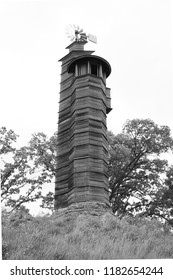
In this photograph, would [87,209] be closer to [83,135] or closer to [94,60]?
[83,135]

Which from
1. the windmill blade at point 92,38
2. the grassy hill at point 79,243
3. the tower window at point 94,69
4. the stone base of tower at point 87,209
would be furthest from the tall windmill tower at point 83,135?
the grassy hill at point 79,243

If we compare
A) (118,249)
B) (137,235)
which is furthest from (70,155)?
(118,249)

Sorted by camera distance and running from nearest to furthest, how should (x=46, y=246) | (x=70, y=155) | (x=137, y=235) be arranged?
(x=46, y=246)
(x=137, y=235)
(x=70, y=155)

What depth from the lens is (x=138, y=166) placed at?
28.5m

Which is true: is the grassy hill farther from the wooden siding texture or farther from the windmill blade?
the windmill blade

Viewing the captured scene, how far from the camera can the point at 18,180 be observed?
84.0 ft

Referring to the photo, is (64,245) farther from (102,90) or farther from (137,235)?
(102,90)

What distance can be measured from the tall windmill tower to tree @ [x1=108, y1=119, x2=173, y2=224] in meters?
6.16

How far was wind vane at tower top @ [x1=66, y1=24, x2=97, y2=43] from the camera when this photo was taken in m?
22.8

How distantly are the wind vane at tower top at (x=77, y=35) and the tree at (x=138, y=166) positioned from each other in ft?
23.2

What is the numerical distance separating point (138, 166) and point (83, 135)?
1061 centimetres
